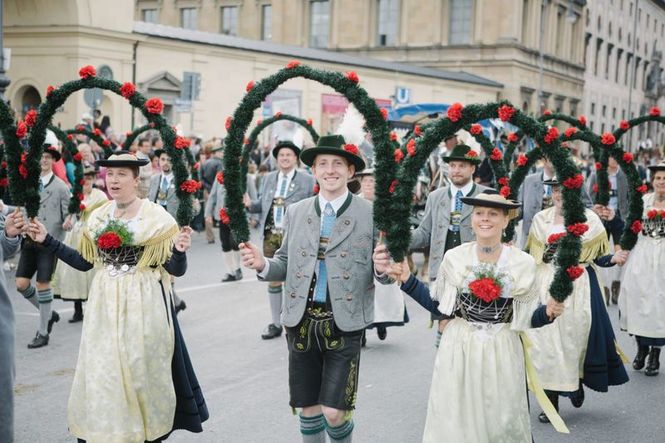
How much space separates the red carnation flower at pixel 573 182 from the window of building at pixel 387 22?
4960 cm

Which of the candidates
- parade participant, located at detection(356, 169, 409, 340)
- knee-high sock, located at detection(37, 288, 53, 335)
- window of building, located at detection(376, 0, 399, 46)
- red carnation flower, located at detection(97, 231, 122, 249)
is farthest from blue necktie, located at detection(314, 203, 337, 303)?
window of building, located at detection(376, 0, 399, 46)

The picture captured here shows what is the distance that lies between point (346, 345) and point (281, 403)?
2.05m

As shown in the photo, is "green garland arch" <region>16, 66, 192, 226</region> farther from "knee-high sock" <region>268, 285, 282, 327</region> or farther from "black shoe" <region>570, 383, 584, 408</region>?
"knee-high sock" <region>268, 285, 282, 327</region>

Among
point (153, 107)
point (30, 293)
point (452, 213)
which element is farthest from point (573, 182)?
point (30, 293)

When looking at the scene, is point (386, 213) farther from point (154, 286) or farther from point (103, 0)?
point (103, 0)

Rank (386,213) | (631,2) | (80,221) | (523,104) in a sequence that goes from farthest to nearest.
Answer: (631,2), (523,104), (80,221), (386,213)

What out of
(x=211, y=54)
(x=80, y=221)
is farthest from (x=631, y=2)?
(x=80, y=221)

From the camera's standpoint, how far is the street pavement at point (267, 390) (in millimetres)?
6219

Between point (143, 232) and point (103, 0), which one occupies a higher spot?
point (103, 0)

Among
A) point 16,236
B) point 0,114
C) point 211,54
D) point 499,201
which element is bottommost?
point 16,236

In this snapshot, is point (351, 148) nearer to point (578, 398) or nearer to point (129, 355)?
point (129, 355)

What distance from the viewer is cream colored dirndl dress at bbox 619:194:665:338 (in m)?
8.17

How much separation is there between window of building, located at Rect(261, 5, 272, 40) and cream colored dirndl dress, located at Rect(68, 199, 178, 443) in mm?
52143

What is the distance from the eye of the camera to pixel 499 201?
15.9ft
